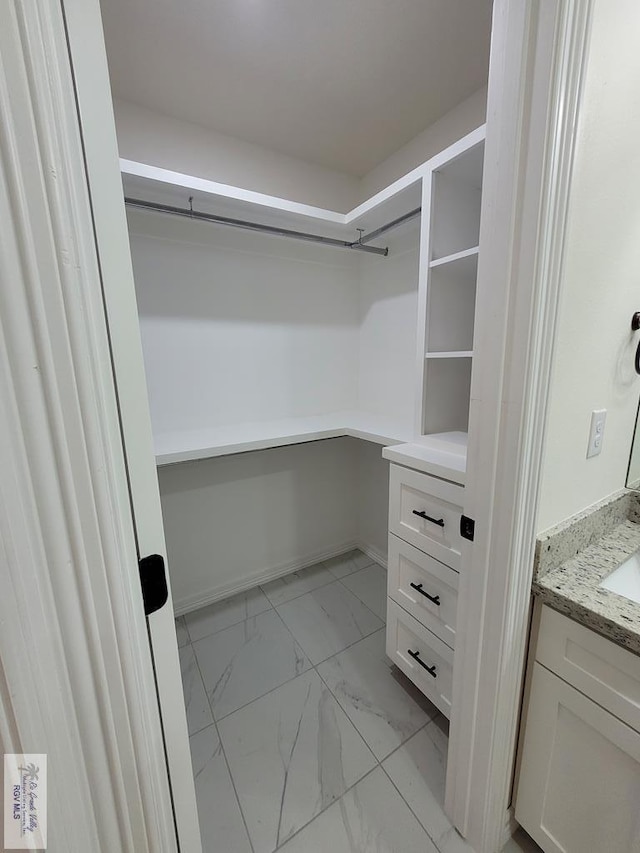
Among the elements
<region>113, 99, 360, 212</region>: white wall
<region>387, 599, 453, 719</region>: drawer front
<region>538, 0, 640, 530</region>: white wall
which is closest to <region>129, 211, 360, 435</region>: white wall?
<region>113, 99, 360, 212</region>: white wall

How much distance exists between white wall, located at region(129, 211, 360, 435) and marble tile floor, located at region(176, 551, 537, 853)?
1.11 metres

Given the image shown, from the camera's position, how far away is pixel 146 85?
4.42ft

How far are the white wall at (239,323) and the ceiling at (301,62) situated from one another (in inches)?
18.3

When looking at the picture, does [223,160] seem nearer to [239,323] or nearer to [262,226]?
[262,226]

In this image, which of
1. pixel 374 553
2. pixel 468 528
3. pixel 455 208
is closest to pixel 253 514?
pixel 374 553

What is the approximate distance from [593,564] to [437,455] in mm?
515

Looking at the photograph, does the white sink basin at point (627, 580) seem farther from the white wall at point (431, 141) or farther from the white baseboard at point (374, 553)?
the white wall at point (431, 141)

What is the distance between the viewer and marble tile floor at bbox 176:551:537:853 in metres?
1.04

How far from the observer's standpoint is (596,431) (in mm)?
929

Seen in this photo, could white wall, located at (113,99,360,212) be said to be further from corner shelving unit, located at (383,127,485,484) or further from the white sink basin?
the white sink basin

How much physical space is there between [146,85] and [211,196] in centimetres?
46

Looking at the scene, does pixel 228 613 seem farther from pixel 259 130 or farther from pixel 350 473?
pixel 259 130

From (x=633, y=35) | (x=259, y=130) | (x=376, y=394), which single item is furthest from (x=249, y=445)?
(x=633, y=35)

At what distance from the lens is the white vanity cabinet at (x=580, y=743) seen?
0.71 meters
